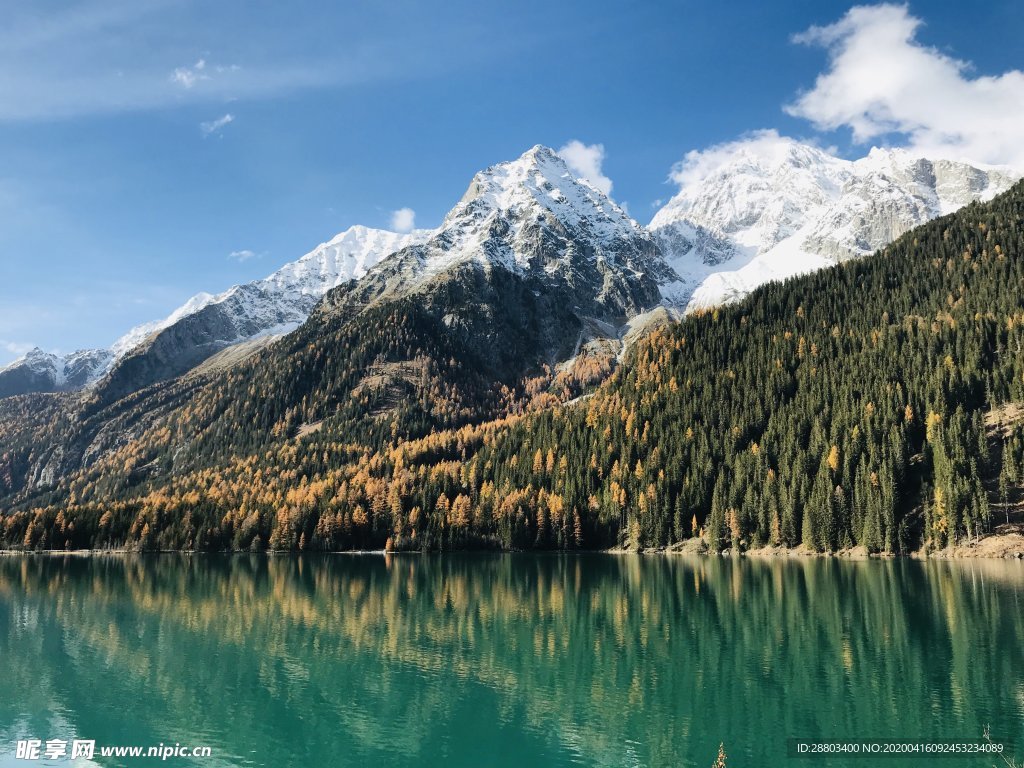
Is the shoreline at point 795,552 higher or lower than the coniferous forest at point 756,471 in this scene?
lower

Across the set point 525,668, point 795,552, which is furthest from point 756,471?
point 525,668

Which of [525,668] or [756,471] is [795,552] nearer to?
[756,471]

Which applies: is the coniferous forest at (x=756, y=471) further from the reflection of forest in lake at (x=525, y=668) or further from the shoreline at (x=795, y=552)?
the reflection of forest in lake at (x=525, y=668)

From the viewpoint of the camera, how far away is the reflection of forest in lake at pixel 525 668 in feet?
115

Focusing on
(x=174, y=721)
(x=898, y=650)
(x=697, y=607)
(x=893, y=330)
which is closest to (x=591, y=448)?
(x=893, y=330)

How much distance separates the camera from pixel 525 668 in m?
47.8

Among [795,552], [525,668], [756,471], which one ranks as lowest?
[795,552]

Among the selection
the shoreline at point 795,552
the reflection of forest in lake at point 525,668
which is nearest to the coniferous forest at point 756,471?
the shoreline at point 795,552

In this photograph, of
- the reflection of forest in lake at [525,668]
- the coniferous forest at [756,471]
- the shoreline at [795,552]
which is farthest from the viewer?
the coniferous forest at [756,471]

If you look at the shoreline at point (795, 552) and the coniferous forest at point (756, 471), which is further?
the coniferous forest at point (756, 471)

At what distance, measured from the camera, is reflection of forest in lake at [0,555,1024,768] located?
115 ft

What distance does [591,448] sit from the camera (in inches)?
7219

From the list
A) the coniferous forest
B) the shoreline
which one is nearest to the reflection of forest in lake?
the shoreline

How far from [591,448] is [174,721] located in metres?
149
